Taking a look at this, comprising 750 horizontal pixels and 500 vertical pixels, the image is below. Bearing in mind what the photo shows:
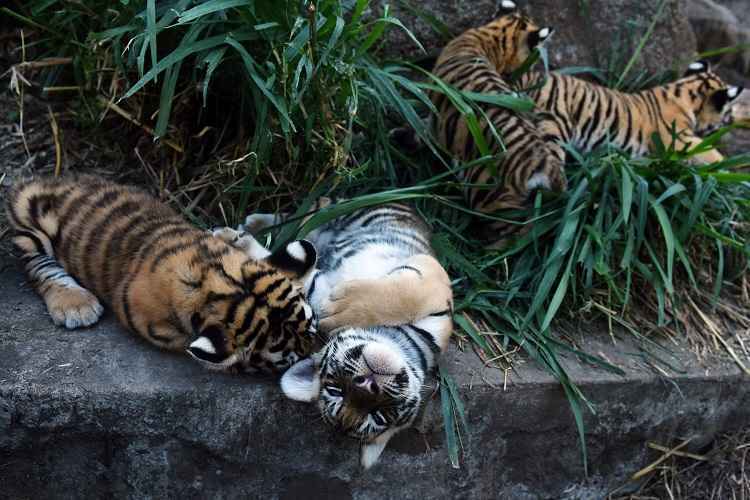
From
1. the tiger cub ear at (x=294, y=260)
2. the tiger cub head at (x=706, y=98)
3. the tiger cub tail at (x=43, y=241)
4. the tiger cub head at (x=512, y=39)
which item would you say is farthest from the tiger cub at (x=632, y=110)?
the tiger cub tail at (x=43, y=241)

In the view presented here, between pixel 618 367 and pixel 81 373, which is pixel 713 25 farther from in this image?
pixel 81 373

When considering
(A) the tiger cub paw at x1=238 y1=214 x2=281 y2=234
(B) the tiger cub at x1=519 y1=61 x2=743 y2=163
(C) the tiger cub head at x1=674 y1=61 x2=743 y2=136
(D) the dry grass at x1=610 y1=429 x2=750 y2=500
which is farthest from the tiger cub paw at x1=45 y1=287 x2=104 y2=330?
(C) the tiger cub head at x1=674 y1=61 x2=743 y2=136

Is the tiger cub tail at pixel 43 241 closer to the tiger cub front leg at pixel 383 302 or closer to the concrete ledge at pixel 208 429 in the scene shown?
the concrete ledge at pixel 208 429

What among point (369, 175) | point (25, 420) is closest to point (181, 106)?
point (369, 175)

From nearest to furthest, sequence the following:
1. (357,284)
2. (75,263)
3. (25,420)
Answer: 1. (25,420)
2. (357,284)
3. (75,263)

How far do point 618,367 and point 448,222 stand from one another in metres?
1.12

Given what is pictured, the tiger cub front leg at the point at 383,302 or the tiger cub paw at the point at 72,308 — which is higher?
the tiger cub front leg at the point at 383,302

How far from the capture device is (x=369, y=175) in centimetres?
395

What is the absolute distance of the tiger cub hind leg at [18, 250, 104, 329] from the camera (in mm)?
3021

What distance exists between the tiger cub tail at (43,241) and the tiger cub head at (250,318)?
621mm

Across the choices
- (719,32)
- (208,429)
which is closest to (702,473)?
(208,429)

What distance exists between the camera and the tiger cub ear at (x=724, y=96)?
195 inches

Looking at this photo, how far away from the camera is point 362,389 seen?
266 centimetres

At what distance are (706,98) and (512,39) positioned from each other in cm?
139
